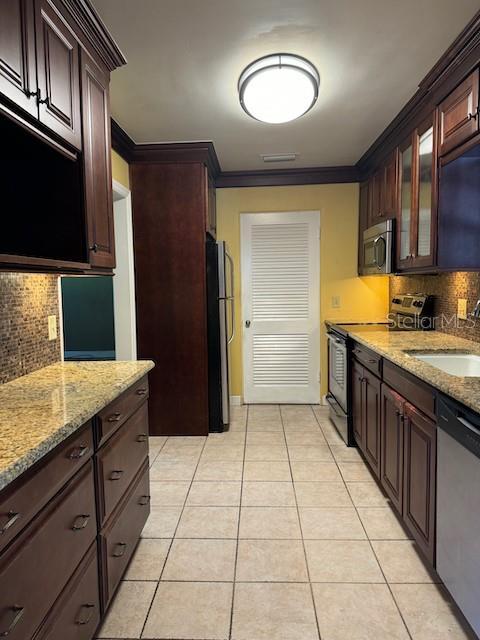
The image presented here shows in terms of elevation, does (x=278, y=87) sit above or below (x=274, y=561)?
above

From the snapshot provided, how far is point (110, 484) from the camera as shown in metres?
1.59

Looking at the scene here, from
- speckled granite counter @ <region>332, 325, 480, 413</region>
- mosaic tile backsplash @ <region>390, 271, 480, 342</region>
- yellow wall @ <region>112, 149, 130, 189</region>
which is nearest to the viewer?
speckled granite counter @ <region>332, 325, 480, 413</region>

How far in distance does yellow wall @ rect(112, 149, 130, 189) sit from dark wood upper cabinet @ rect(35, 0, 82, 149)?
1354 millimetres

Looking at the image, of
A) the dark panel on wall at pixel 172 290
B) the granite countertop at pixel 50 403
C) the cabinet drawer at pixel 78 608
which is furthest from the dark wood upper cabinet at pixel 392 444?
the dark panel on wall at pixel 172 290

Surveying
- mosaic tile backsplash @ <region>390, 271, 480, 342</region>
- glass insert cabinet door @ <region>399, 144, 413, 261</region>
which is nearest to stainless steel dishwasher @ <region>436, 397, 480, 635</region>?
mosaic tile backsplash @ <region>390, 271, 480, 342</region>

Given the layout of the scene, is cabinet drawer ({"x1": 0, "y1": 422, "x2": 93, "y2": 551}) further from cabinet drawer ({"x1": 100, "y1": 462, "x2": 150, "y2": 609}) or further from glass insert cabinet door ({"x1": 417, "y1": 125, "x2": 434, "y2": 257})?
glass insert cabinet door ({"x1": 417, "y1": 125, "x2": 434, "y2": 257})

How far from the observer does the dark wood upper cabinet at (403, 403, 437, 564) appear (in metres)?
1.73

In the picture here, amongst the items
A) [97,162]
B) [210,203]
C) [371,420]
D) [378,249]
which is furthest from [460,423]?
[210,203]

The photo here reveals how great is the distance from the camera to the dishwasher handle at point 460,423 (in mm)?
1369

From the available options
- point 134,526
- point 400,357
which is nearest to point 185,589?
point 134,526

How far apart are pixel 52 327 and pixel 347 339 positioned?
7.07 feet

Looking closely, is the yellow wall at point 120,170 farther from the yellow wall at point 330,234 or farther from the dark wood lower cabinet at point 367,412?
the dark wood lower cabinet at point 367,412

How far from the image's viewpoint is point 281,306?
14.3ft

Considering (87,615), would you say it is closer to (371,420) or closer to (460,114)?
(371,420)
